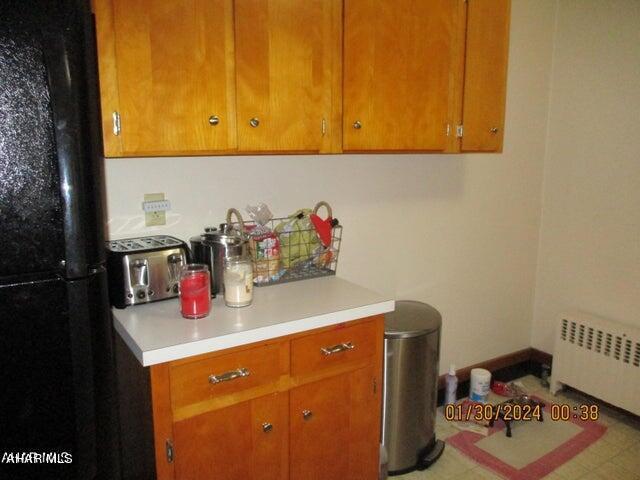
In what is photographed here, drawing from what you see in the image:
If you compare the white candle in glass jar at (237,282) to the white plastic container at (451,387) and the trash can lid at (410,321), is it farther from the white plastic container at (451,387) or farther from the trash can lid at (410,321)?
the white plastic container at (451,387)

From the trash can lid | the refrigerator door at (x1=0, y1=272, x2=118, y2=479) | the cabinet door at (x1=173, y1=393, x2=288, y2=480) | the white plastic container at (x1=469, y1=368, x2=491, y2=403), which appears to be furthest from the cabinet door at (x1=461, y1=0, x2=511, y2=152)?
the refrigerator door at (x1=0, y1=272, x2=118, y2=479)

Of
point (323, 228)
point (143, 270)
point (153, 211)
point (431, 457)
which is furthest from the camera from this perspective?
point (431, 457)

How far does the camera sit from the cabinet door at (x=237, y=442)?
1.27 meters

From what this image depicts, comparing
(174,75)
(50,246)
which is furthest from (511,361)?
(50,246)

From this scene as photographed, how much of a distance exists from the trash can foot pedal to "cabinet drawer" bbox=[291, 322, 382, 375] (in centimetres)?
82

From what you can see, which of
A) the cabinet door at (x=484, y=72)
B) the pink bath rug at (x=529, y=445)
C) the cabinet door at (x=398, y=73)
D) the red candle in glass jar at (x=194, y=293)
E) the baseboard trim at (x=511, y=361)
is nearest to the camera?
the red candle in glass jar at (x=194, y=293)

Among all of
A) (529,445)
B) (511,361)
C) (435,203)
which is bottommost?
(529,445)

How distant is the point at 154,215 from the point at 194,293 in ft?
1.55

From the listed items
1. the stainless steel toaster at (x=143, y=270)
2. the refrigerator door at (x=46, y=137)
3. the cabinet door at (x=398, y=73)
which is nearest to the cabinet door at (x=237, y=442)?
the stainless steel toaster at (x=143, y=270)

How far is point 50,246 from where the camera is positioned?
97 centimetres

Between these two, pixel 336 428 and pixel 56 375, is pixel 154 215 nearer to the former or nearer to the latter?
pixel 56 375

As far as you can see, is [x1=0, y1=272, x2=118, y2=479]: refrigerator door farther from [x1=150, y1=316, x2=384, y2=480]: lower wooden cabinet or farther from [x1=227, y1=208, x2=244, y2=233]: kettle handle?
[x1=227, y1=208, x2=244, y2=233]: kettle handle

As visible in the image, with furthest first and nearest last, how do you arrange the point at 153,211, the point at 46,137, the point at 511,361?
the point at 511,361, the point at 153,211, the point at 46,137

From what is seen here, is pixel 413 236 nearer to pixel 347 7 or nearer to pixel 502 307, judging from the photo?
pixel 502 307
